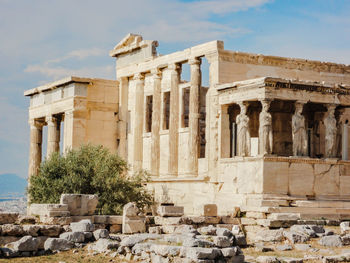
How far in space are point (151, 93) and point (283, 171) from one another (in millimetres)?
8916

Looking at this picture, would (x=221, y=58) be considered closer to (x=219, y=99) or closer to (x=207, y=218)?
(x=219, y=99)

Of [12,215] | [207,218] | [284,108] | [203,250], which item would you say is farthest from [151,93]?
[203,250]

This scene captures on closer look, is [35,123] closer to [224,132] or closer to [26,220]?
[224,132]

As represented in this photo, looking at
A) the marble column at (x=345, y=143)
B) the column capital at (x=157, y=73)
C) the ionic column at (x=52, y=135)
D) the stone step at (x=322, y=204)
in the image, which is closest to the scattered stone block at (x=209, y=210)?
the stone step at (x=322, y=204)

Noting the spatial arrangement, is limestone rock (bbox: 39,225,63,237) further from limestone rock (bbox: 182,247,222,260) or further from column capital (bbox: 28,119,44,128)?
column capital (bbox: 28,119,44,128)

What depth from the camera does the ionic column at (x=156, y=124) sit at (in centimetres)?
2820

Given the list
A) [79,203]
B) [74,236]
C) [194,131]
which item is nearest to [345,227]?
[79,203]

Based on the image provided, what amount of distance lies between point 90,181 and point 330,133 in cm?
760

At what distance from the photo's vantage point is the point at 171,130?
2736 cm

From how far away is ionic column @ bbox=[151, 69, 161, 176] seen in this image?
92.5 feet

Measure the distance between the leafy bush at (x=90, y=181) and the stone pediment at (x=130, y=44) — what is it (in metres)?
5.10

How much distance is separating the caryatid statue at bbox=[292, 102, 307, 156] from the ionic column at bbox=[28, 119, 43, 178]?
552 inches

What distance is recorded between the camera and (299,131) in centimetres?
2270

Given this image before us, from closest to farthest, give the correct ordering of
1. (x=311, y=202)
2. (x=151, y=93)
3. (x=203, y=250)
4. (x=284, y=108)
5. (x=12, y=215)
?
(x=203, y=250) → (x=12, y=215) → (x=311, y=202) → (x=284, y=108) → (x=151, y=93)
